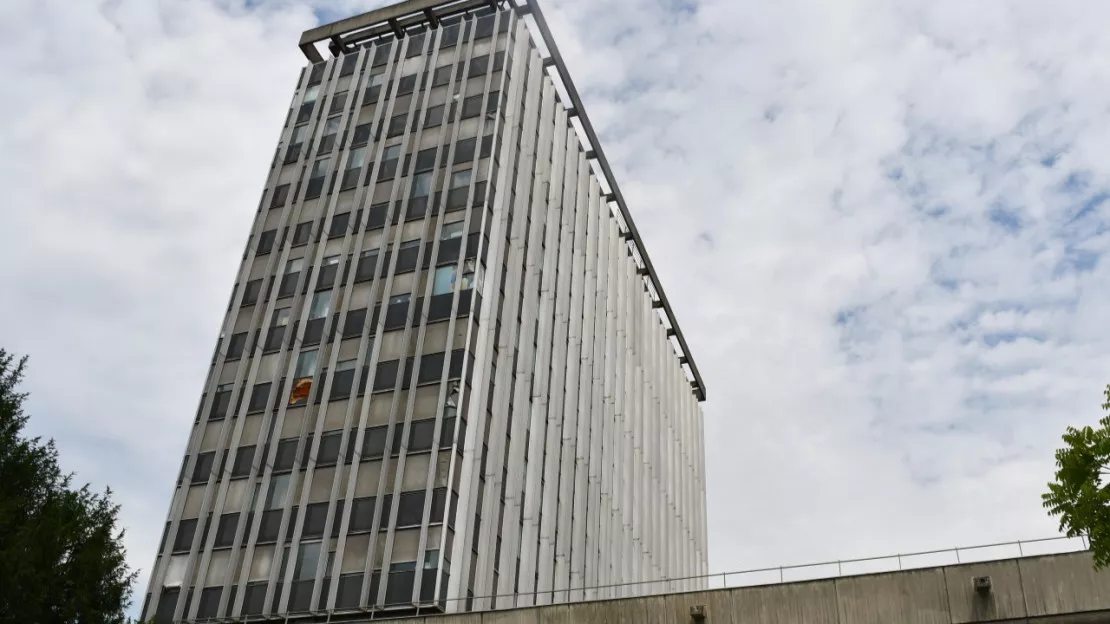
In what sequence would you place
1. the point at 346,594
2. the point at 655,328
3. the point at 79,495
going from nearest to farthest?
the point at 79,495, the point at 346,594, the point at 655,328

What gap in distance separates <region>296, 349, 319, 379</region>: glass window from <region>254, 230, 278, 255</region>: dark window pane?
8452mm

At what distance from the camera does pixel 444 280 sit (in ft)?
153

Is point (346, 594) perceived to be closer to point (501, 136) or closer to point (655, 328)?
point (501, 136)

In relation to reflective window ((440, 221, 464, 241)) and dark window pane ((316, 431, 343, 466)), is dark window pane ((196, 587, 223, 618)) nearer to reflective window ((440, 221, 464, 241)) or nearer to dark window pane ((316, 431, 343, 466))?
dark window pane ((316, 431, 343, 466))

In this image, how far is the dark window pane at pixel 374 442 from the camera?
1653 inches

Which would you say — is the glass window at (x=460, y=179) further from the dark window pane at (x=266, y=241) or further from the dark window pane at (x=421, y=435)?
the dark window pane at (x=421, y=435)

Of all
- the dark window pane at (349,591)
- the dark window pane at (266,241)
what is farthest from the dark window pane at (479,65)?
the dark window pane at (349,591)

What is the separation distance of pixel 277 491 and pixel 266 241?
16.0 m

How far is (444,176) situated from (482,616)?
26256 millimetres

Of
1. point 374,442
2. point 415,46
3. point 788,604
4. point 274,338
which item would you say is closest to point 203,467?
point 274,338

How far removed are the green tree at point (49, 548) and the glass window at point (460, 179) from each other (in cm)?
2621

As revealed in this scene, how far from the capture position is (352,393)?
44094 millimetres

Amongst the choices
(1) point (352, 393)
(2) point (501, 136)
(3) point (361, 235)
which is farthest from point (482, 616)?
(2) point (501, 136)

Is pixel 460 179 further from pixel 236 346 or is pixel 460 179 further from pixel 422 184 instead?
pixel 236 346
